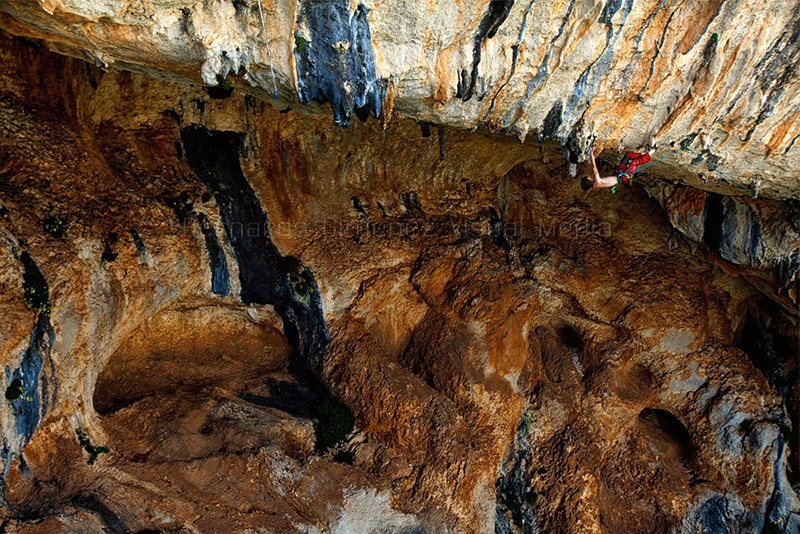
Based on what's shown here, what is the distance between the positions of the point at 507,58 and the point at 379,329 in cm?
628

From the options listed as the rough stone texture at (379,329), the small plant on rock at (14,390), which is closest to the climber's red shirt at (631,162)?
the rough stone texture at (379,329)

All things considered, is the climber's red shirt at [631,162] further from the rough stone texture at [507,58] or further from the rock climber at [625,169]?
the rough stone texture at [507,58]

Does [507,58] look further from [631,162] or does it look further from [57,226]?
[57,226]

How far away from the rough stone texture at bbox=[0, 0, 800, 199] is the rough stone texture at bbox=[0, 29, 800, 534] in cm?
240

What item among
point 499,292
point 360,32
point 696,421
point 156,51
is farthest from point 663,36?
point 696,421

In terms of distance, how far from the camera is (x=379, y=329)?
10453 mm

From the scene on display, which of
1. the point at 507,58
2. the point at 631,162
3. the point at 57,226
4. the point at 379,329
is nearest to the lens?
the point at 507,58

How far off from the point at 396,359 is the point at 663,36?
728 cm

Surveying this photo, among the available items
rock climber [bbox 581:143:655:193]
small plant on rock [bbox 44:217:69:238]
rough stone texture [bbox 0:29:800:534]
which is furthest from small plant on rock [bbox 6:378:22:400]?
rock climber [bbox 581:143:655:193]

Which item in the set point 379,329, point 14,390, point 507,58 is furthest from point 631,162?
point 14,390

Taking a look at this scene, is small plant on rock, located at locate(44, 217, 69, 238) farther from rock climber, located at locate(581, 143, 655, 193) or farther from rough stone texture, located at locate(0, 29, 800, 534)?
rock climber, located at locate(581, 143, 655, 193)

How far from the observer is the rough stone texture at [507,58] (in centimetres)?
470

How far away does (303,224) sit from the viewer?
10172 millimetres

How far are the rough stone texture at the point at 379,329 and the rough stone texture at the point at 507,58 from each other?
2.40 m
